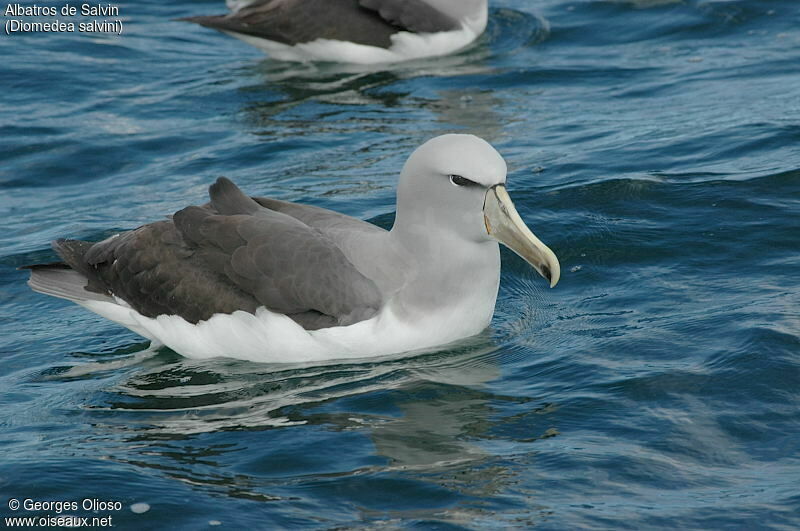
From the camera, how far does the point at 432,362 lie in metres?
6.95

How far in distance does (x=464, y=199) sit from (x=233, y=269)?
1293mm

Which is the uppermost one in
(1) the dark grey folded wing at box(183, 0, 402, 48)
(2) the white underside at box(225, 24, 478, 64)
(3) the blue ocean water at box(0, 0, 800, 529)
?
(1) the dark grey folded wing at box(183, 0, 402, 48)

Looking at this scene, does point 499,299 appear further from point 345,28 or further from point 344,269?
point 345,28

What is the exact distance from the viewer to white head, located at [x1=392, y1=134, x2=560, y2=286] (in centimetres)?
680

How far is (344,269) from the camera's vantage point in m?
6.86

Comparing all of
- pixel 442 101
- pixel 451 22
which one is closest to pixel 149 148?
pixel 442 101

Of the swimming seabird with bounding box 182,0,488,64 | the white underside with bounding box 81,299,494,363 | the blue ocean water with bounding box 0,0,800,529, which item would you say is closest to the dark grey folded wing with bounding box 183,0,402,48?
the swimming seabird with bounding box 182,0,488,64

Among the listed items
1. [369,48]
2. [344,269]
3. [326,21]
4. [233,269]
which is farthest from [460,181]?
[326,21]

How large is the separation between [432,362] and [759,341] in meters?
1.71

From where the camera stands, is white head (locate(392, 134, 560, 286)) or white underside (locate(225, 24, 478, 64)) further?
white underside (locate(225, 24, 478, 64))

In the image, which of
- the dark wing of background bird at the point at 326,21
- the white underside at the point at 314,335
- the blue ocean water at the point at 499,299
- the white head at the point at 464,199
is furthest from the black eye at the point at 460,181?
the dark wing of background bird at the point at 326,21

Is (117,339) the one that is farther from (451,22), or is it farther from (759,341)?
(451,22)

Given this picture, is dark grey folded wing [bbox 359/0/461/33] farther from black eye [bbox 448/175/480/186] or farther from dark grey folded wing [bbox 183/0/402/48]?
black eye [bbox 448/175/480/186]

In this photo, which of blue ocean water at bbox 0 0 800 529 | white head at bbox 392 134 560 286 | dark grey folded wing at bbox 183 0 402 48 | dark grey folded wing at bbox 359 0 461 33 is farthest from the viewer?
dark grey folded wing at bbox 359 0 461 33
